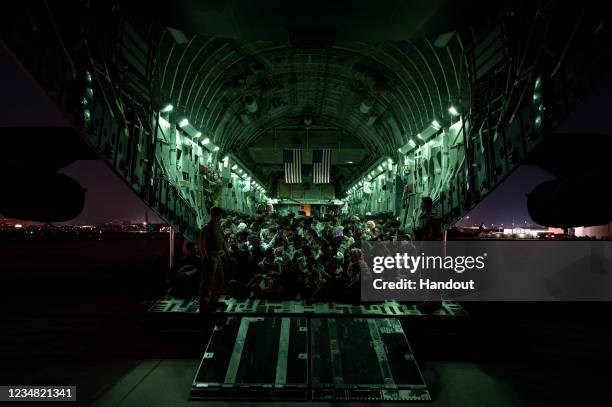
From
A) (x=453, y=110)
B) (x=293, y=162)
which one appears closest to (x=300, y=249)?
(x=453, y=110)

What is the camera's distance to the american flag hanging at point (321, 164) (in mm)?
31328

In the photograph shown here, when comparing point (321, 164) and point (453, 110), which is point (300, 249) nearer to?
point (453, 110)

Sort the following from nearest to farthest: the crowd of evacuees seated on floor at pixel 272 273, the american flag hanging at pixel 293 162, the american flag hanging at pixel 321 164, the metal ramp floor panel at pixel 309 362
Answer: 1. the metal ramp floor panel at pixel 309 362
2. the crowd of evacuees seated on floor at pixel 272 273
3. the american flag hanging at pixel 293 162
4. the american flag hanging at pixel 321 164

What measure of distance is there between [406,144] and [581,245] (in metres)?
9.57

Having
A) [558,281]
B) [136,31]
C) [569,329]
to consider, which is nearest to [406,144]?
[558,281]

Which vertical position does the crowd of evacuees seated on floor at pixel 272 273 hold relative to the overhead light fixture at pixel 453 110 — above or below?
below

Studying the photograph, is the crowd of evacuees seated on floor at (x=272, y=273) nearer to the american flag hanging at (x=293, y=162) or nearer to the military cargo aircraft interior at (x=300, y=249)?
the military cargo aircraft interior at (x=300, y=249)

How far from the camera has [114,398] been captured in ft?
16.9

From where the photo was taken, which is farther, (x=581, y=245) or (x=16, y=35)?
(x=581, y=245)

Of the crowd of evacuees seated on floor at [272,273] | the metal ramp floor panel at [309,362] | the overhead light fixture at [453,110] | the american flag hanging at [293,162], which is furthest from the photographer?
the american flag hanging at [293,162]

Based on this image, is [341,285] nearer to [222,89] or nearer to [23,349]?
[23,349]

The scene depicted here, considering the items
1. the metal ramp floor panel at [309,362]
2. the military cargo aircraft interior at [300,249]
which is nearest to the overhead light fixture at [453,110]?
the military cargo aircraft interior at [300,249]

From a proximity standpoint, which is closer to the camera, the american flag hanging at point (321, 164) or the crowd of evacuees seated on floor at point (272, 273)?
the crowd of evacuees seated on floor at point (272, 273)

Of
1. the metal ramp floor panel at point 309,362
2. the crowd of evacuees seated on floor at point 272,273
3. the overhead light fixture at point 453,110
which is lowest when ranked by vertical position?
the metal ramp floor panel at point 309,362
